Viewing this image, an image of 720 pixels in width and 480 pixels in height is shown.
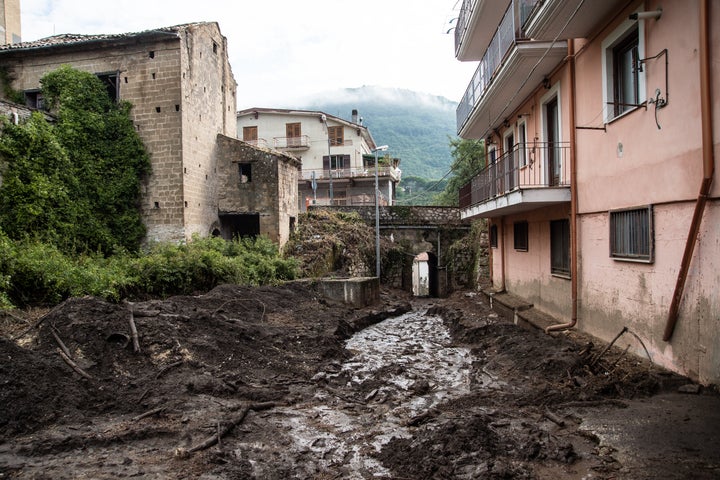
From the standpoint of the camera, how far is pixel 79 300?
9.19m

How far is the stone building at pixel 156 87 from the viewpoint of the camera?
18703 mm

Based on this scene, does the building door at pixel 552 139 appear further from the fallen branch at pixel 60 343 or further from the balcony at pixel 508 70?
the fallen branch at pixel 60 343

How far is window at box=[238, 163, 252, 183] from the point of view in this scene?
73.3 feet

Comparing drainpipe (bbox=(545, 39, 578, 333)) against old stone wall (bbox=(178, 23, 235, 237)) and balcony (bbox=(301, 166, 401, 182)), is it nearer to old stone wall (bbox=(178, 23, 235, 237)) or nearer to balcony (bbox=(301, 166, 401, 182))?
old stone wall (bbox=(178, 23, 235, 237))

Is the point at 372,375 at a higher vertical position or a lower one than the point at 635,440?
lower

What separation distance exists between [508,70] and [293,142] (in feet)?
106

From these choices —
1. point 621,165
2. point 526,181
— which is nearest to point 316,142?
point 526,181

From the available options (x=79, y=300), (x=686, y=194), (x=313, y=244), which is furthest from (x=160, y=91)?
(x=686, y=194)

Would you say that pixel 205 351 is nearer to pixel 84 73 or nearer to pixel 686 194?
pixel 686 194

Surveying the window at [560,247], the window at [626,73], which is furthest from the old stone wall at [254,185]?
the window at [626,73]

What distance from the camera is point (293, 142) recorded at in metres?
41.8

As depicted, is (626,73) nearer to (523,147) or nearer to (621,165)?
(621,165)

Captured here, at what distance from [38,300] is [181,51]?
455 inches

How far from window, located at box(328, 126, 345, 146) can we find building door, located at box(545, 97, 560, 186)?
102 feet
